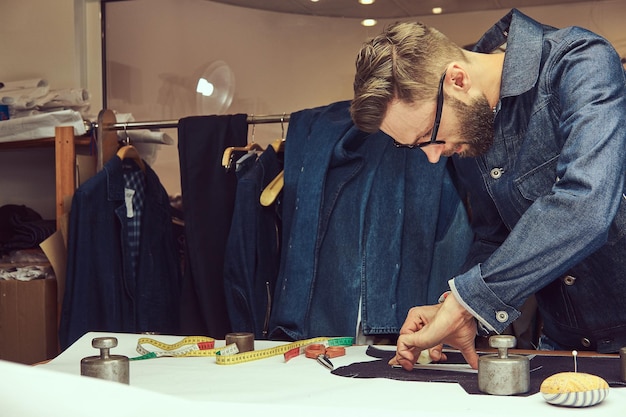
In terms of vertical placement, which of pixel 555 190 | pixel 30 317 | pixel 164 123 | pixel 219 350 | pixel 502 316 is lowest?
pixel 30 317

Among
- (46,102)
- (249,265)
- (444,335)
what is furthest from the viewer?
(46,102)

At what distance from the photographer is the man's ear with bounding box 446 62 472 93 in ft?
5.75

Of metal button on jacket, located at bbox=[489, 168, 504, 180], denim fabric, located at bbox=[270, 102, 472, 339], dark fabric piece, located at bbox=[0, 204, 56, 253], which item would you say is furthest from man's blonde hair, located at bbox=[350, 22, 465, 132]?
dark fabric piece, located at bbox=[0, 204, 56, 253]

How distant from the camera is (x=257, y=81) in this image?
3852 mm

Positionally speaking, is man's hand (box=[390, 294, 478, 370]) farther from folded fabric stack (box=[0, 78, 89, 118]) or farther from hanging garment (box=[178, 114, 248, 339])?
folded fabric stack (box=[0, 78, 89, 118])

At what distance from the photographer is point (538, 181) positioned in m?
1.75

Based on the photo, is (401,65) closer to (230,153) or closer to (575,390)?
(575,390)

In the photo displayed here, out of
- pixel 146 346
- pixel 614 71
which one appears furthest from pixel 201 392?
pixel 614 71

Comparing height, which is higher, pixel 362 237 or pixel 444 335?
pixel 362 237

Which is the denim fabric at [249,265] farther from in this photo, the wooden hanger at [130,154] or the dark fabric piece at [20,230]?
the dark fabric piece at [20,230]

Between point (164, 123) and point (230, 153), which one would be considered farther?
point (164, 123)

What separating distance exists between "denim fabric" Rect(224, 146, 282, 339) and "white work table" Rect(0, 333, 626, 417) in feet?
2.19

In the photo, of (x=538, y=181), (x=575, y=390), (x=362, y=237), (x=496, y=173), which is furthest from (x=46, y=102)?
(x=575, y=390)

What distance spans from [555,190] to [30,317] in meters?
2.37
